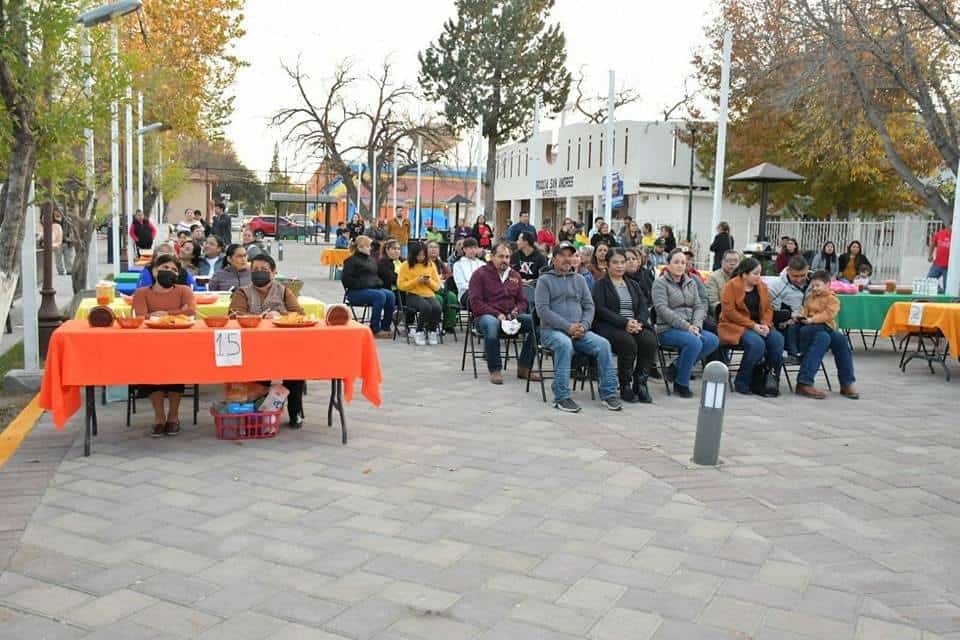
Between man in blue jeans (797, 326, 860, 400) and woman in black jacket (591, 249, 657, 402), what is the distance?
176cm

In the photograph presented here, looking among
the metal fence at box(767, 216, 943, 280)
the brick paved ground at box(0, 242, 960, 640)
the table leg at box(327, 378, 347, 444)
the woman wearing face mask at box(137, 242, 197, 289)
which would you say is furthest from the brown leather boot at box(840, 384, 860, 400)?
the metal fence at box(767, 216, 943, 280)

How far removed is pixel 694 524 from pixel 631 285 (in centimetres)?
408

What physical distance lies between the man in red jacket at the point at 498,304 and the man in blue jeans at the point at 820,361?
275cm

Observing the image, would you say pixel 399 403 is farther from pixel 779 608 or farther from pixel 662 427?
pixel 779 608

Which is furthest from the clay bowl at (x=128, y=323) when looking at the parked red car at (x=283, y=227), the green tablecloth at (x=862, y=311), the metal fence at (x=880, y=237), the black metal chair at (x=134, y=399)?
the parked red car at (x=283, y=227)

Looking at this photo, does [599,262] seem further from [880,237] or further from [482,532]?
[880,237]

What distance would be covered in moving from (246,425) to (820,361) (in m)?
5.93

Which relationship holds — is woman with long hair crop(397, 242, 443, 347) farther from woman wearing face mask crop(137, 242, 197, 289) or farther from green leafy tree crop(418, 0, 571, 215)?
green leafy tree crop(418, 0, 571, 215)

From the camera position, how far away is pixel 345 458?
6184mm

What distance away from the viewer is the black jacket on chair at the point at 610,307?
853 centimetres

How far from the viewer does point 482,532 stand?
4.81m

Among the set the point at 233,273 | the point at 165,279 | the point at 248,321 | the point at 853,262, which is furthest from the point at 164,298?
the point at 853,262

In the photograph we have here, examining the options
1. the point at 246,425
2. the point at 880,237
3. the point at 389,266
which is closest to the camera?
the point at 246,425

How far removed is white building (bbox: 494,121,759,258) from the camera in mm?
38500
